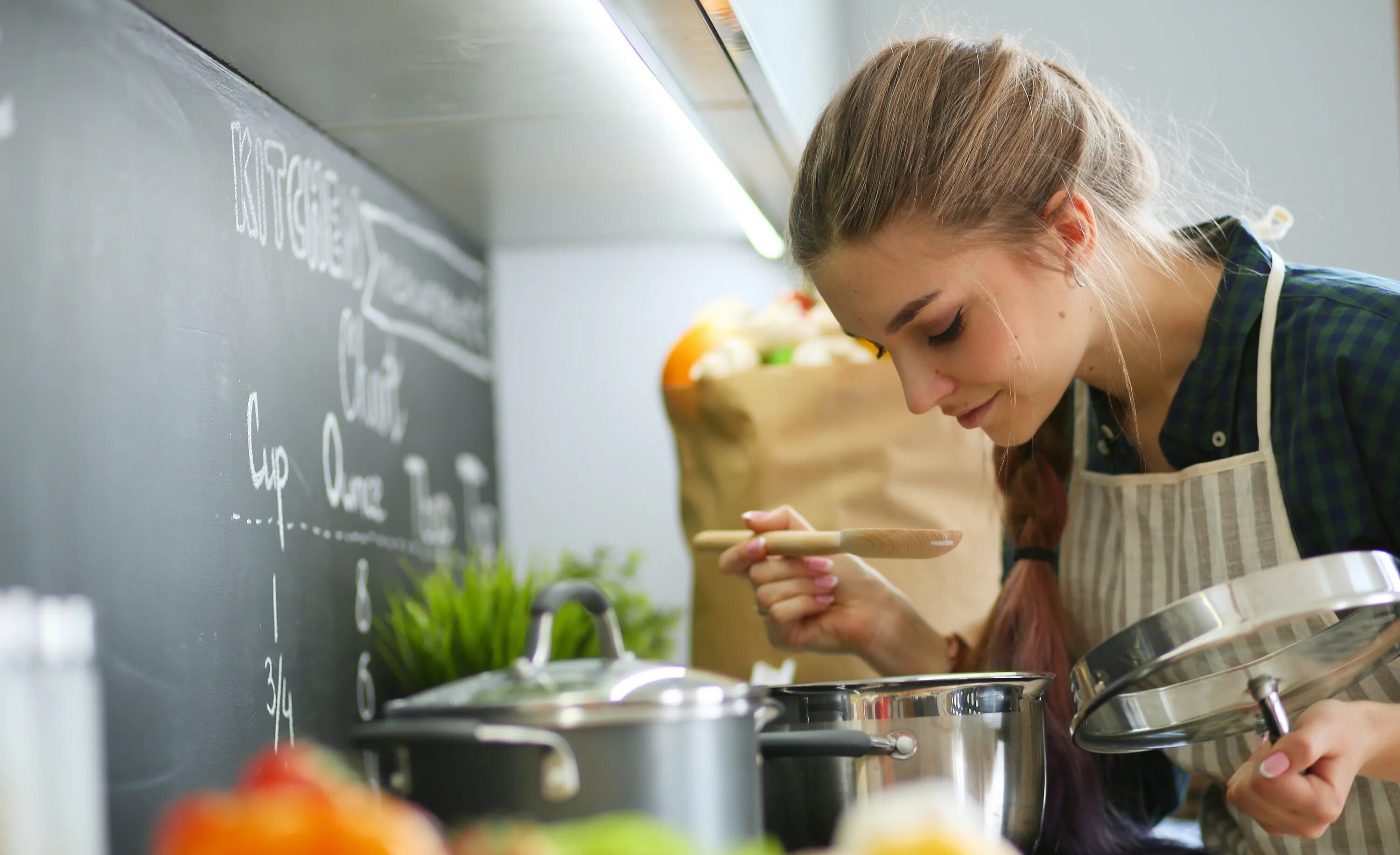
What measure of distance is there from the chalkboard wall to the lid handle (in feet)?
1.14

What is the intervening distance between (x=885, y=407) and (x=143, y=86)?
2.55 ft

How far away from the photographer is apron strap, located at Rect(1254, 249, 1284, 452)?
97 cm

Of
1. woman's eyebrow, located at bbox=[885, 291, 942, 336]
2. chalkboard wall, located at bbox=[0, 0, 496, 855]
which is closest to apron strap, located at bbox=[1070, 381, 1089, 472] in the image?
woman's eyebrow, located at bbox=[885, 291, 942, 336]

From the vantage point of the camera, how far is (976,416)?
968 mm

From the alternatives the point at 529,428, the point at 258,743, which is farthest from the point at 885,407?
the point at 258,743

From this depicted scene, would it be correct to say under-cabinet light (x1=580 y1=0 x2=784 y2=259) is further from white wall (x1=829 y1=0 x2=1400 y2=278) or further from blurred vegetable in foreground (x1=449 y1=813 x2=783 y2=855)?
blurred vegetable in foreground (x1=449 y1=813 x2=783 y2=855)

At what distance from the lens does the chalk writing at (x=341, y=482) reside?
47.0 inches

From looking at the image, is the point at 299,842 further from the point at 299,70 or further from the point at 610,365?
the point at 610,365

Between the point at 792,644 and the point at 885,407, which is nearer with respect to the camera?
the point at 792,644

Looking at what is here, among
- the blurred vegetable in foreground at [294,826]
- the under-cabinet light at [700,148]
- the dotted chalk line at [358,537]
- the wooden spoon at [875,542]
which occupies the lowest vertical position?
the blurred vegetable in foreground at [294,826]

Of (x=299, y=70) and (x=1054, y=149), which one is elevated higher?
(x=299, y=70)

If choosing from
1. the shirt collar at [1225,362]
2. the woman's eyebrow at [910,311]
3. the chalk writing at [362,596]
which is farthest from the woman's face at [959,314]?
the chalk writing at [362,596]

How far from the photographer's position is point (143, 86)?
2.93 feet

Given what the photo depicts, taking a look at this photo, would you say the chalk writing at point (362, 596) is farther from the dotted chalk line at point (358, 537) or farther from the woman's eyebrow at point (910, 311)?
the woman's eyebrow at point (910, 311)
